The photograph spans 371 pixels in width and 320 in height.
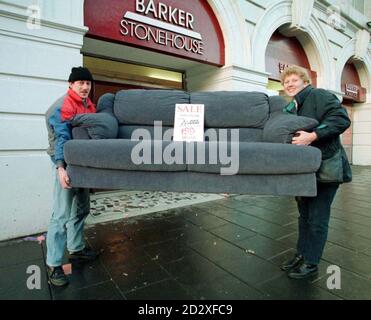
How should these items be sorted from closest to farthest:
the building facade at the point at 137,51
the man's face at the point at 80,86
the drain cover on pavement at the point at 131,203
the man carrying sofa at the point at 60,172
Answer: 1. the man carrying sofa at the point at 60,172
2. the man's face at the point at 80,86
3. the building facade at the point at 137,51
4. the drain cover on pavement at the point at 131,203

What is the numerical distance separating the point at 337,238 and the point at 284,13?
529cm

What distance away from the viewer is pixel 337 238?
2.68 m

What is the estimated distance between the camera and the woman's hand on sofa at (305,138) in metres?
1.76

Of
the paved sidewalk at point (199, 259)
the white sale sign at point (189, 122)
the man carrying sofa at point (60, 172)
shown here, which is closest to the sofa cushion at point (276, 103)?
the white sale sign at point (189, 122)

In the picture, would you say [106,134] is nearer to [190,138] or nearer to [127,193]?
[190,138]

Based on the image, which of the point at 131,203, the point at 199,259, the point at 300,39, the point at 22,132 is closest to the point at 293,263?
the point at 199,259

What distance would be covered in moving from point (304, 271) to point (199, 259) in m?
0.84

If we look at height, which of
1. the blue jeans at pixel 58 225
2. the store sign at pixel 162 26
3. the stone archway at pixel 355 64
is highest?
the stone archway at pixel 355 64

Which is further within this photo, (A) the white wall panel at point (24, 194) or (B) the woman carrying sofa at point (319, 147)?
(A) the white wall panel at point (24, 194)

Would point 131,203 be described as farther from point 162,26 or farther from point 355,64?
point 355,64

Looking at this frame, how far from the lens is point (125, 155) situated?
180 centimetres

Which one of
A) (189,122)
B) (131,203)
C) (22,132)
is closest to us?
(189,122)
